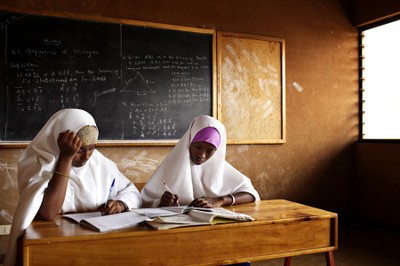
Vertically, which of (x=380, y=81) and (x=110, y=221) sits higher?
(x=380, y=81)

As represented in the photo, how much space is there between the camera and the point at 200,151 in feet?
7.67

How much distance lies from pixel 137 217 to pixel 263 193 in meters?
3.06

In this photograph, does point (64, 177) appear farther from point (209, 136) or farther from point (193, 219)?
point (209, 136)

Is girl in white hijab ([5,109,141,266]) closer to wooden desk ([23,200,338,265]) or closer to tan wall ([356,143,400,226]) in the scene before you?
wooden desk ([23,200,338,265])

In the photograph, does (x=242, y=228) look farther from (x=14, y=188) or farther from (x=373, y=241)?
(x=373, y=241)

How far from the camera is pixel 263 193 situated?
4.57 m

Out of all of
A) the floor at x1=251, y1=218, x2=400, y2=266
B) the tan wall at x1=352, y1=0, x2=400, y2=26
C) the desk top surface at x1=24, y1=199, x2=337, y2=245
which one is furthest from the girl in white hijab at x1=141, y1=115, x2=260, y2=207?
the tan wall at x1=352, y1=0, x2=400, y2=26

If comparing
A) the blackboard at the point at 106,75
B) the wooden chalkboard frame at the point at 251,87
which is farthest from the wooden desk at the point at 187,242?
the wooden chalkboard frame at the point at 251,87

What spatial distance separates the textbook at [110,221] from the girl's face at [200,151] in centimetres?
67

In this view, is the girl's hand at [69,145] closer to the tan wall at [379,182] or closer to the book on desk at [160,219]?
the book on desk at [160,219]

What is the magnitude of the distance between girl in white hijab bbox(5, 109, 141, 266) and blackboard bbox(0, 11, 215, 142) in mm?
1660

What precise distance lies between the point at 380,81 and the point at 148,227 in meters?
4.27

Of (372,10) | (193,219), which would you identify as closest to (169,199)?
(193,219)

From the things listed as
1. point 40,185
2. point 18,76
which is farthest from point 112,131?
point 40,185
